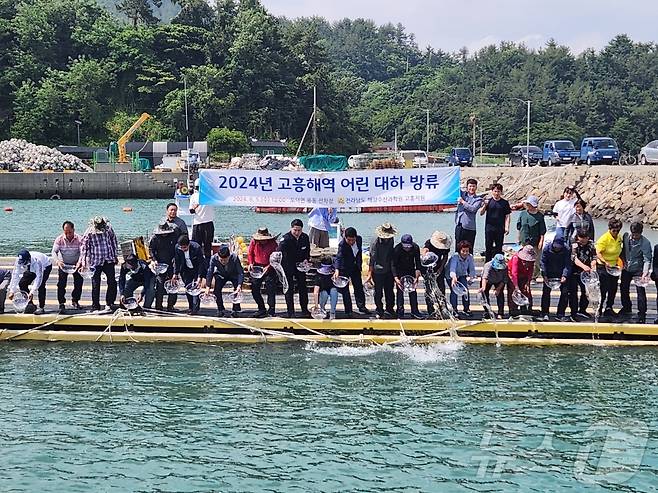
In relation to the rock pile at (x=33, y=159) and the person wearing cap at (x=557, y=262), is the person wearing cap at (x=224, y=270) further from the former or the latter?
the rock pile at (x=33, y=159)

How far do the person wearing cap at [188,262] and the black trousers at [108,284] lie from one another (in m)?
1.10

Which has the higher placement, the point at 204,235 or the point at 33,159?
the point at 33,159

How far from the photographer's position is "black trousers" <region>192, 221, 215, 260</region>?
17703 mm

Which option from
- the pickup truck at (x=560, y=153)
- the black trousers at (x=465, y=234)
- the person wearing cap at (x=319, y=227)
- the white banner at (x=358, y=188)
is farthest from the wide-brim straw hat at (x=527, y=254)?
the pickup truck at (x=560, y=153)

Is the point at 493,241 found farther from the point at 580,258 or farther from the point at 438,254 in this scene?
the point at 580,258

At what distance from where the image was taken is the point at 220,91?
10138 cm

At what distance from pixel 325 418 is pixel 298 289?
13.4 feet

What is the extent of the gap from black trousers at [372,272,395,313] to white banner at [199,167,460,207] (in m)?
1.43

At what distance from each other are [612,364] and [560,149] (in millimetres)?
48635

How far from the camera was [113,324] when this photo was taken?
51.6 feet

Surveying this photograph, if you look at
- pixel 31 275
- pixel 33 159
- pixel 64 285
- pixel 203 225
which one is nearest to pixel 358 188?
pixel 203 225

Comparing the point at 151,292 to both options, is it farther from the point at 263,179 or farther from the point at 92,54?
the point at 92,54

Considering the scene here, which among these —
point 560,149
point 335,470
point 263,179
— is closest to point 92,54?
point 560,149

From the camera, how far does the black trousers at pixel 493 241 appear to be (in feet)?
53.5
